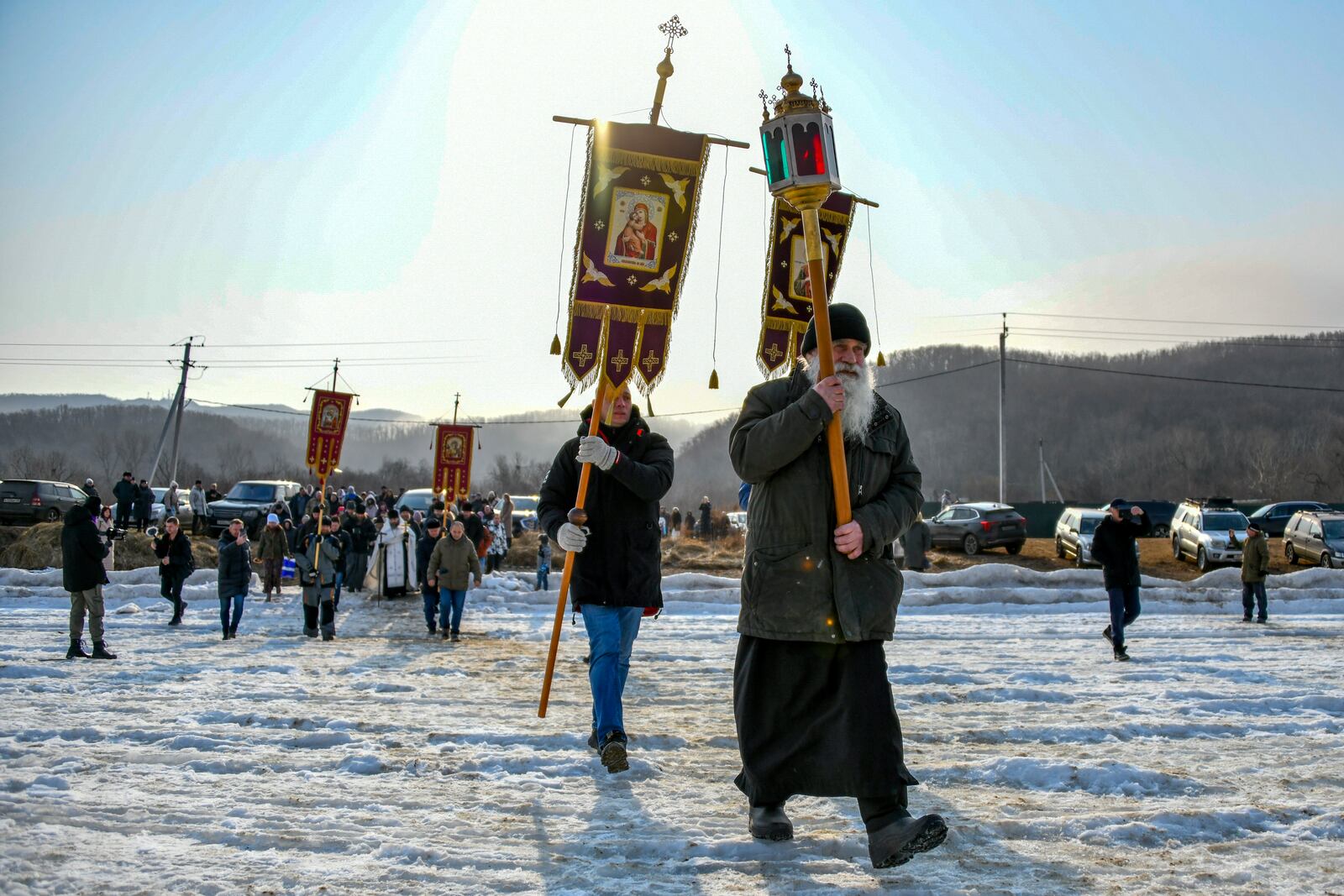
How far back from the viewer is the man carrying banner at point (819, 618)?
3.97 m

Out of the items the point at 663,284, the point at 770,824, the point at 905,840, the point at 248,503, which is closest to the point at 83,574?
the point at 663,284

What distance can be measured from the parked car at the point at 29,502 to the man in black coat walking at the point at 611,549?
2889 cm

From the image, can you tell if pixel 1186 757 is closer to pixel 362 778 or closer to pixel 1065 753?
pixel 1065 753

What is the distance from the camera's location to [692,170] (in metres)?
10.3

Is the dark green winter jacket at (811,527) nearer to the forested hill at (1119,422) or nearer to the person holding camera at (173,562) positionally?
the person holding camera at (173,562)

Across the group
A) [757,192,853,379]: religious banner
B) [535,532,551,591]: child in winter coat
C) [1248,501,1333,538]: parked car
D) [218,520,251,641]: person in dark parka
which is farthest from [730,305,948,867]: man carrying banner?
[1248,501,1333,538]: parked car

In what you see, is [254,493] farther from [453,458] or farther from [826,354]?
[826,354]

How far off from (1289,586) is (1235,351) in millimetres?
146246

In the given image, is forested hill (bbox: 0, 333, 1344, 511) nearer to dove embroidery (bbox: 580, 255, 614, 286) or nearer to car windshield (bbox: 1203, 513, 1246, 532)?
car windshield (bbox: 1203, 513, 1246, 532)

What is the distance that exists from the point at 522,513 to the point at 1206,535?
71.6ft

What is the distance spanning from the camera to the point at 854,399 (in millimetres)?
4332

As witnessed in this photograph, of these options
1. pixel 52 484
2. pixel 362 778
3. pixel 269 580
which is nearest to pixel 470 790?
pixel 362 778

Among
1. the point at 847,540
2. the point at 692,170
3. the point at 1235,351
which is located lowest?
the point at 847,540

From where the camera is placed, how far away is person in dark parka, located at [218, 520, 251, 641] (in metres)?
14.2
